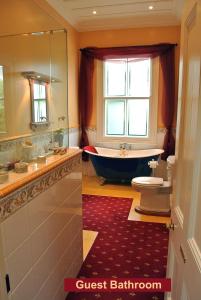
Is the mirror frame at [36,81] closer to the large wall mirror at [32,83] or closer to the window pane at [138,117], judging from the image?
the large wall mirror at [32,83]

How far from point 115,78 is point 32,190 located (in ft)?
13.8

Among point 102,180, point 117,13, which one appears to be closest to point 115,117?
point 102,180

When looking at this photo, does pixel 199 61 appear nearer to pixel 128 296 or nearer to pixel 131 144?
pixel 128 296

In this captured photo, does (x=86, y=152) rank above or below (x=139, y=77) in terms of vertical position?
below

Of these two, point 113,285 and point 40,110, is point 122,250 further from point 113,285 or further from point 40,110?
point 40,110

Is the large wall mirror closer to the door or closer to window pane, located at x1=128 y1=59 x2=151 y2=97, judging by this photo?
the door

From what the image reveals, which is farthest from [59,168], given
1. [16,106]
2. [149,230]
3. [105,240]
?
[149,230]

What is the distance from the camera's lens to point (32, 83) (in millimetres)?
2221

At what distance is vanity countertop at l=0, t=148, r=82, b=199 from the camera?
110 cm

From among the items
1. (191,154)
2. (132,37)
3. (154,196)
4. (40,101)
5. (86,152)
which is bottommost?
(154,196)

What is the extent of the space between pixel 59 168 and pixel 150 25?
4.08 meters

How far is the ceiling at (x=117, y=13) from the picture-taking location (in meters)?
3.89

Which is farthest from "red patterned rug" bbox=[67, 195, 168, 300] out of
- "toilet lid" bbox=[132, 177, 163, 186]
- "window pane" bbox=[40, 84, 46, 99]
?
"window pane" bbox=[40, 84, 46, 99]

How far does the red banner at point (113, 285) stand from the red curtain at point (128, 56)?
313 centimetres
